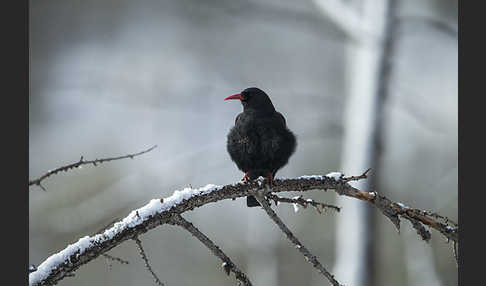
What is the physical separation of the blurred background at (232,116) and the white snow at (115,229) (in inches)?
62.1

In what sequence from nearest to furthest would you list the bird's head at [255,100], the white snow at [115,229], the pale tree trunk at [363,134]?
the white snow at [115,229] → the bird's head at [255,100] → the pale tree trunk at [363,134]

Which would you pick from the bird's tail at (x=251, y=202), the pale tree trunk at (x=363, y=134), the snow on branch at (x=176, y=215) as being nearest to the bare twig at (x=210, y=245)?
the snow on branch at (x=176, y=215)

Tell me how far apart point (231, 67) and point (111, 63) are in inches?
59.4

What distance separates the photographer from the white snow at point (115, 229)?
145cm

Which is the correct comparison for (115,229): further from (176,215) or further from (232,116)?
(232,116)

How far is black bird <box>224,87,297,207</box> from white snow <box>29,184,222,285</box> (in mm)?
655

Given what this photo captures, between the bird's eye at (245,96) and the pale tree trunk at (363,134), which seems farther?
the pale tree trunk at (363,134)

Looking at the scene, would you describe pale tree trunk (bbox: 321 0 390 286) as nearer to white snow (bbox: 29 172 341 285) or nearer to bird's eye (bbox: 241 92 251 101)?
bird's eye (bbox: 241 92 251 101)

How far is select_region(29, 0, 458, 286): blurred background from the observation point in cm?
400

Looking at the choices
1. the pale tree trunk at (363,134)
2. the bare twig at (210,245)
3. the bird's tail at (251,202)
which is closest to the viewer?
the bare twig at (210,245)

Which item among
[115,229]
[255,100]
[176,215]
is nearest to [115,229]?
[115,229]

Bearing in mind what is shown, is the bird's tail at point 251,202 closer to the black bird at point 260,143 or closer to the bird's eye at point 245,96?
the black bird at point 260,143

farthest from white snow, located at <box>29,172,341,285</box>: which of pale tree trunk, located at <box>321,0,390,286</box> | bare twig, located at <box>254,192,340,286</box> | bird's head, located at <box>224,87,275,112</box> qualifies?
pale tree trunk, located at <box>321,0,390,286</box>

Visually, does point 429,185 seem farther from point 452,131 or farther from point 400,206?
point 400,206
